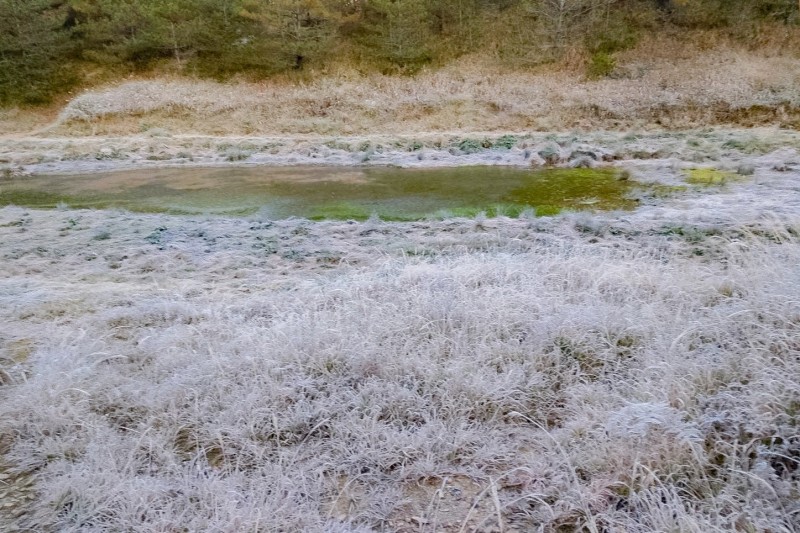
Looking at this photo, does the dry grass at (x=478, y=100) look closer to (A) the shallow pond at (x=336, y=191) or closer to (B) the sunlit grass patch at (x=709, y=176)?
(A) the shallow pond at (x=336, y=191)

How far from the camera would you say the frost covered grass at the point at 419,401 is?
7.93 feet

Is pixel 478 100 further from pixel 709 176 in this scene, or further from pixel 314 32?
pixel 709 176

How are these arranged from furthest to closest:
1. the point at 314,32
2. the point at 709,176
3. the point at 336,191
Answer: the point at 314,32 < the point at 336,191 < the point at 709,176

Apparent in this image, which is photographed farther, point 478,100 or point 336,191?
point 478,100

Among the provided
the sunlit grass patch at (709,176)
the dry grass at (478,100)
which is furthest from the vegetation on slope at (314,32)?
the sunlit grass patch at (709,176)

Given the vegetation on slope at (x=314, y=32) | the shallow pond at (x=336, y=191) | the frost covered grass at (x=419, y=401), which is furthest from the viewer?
the vegetation on slope at (x=314, y=32)

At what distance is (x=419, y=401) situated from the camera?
10.3ft

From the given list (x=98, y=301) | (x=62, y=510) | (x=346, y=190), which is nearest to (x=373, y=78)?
(x=346, y=190)

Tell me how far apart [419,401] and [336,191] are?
319 inches

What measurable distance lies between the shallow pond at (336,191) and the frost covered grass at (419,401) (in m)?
3.90

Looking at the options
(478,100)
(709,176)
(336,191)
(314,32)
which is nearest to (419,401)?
(336,191)

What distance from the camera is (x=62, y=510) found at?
2520 millimetres

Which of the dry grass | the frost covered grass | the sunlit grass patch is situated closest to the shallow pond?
the sunlit grass patch

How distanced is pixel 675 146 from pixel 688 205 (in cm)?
569
